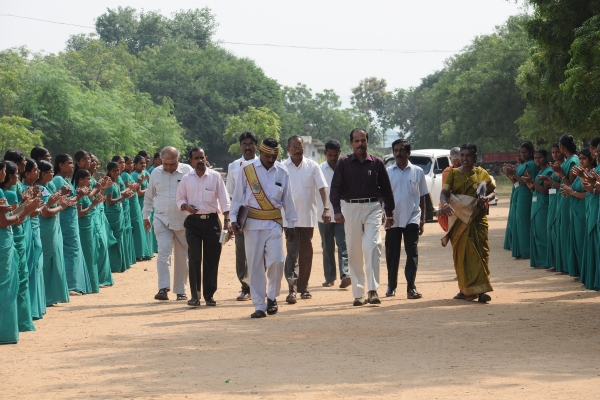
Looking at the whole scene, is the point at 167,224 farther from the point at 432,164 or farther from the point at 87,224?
the point at 432,164

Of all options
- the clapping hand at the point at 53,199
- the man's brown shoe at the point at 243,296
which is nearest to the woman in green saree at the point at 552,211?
the man's brown shoe at the point at 243,296

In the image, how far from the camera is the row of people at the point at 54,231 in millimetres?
9580

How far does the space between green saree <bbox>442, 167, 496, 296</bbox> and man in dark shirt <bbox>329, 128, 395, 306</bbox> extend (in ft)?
2.90

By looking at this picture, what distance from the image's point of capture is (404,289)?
1374 cm

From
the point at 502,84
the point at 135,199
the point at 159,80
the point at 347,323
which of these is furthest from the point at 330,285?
the point at 159,80

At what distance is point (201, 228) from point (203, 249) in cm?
28

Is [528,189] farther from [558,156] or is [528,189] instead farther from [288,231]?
[288,231]

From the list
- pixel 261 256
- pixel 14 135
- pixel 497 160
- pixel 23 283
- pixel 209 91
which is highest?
pixel 209 91

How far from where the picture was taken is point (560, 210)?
14914mm

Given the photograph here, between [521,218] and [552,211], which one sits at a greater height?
[552,211]

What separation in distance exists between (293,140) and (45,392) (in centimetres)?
633

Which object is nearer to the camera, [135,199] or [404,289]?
[404,289]

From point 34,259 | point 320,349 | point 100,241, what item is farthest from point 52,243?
point 320,349

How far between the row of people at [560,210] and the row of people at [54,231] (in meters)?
6.39
